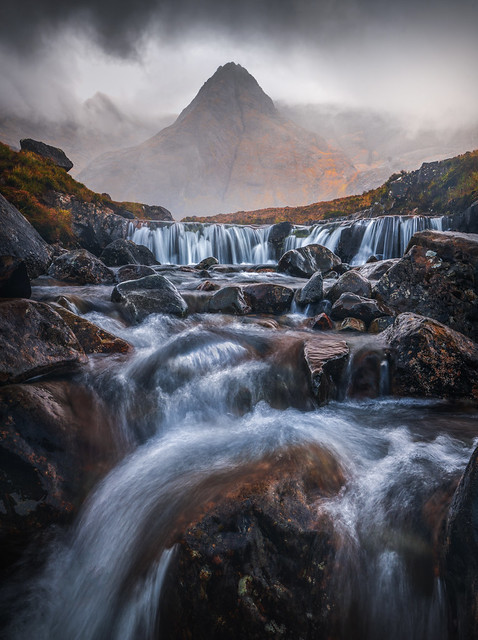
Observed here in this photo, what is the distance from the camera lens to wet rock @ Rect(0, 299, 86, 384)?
2996 millimetres

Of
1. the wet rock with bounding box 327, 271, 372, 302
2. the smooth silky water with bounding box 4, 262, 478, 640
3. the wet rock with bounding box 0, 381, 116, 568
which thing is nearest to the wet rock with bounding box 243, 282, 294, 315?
the wet rock with bounding box 327, 271, 372, 302

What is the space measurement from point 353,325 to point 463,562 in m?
4.70

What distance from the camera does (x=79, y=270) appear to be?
842 cm

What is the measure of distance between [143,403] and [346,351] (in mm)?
3028

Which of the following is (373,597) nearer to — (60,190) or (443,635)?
(443,635)

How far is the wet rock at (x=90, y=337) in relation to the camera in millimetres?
4445

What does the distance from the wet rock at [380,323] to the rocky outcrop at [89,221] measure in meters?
13.2

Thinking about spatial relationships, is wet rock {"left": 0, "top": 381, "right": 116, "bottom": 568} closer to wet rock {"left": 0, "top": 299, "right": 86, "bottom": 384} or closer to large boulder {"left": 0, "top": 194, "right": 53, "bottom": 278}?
wet rock {"left": 0, "top": 299, "right": 86, "bottom": 384}

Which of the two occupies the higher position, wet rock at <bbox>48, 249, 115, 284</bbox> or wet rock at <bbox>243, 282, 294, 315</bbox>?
wet rock at <bbox>48, 249, 115, 284</bbox>

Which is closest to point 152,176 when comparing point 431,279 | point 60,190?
point 60,190

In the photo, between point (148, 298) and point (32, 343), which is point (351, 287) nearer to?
point (148, 298)

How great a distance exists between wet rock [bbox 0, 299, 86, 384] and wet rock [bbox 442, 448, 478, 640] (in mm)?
3774

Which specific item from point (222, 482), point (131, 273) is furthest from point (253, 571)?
point (131, 273)

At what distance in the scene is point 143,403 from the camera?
3.78 meters
